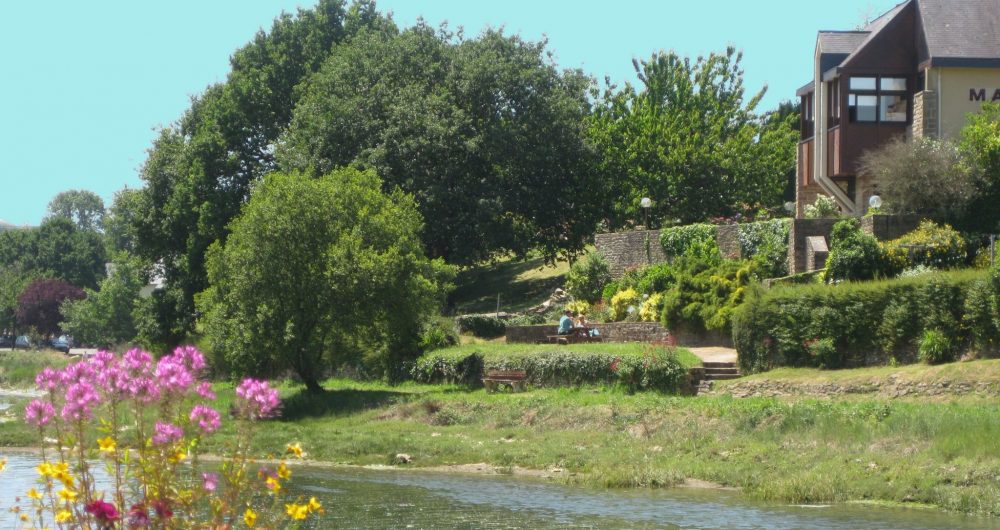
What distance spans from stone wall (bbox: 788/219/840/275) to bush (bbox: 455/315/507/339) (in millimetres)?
13047

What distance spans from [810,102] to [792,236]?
1029cm

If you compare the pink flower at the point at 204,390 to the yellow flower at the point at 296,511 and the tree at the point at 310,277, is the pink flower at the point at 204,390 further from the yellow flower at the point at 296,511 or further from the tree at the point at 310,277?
the tree at the point at 310,277

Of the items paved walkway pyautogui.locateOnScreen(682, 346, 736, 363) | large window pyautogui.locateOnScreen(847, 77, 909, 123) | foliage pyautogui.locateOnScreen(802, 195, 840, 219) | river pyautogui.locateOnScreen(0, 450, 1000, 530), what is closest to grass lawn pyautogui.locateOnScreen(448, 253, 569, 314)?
foliage pyautogui.locateOnScreen(802, 195, 840, 219)

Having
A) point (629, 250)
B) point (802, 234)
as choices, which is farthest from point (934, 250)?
point (629, 250)

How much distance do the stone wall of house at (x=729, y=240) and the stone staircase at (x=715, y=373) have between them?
9.44m

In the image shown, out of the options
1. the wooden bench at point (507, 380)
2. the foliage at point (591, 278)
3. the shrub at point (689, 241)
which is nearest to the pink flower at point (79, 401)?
the wooden bench at point (507, 380)

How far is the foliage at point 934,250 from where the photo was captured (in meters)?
36.7

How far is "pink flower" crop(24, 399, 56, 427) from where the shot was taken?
10.5m

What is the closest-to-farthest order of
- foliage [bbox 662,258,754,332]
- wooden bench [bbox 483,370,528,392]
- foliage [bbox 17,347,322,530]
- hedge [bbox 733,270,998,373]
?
1. foliage [bbox 17,347,322,530]
2. hedge [bbox 733,270,998,373]
3. wooden bench [bbox 483,370,528,392]
4. foliage [bbox 662,258,754,332]

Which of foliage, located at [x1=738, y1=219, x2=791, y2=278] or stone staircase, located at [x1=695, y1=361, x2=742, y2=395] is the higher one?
foliage, located at [x1=738, y1=219, x2=791, y2=278]

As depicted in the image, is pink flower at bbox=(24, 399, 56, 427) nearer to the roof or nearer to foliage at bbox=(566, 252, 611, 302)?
the roof

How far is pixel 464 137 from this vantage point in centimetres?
5538

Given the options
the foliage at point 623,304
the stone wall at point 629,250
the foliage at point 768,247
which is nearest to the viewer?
the foliage at point 768,247

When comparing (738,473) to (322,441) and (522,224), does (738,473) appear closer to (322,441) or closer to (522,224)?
(322,441)
